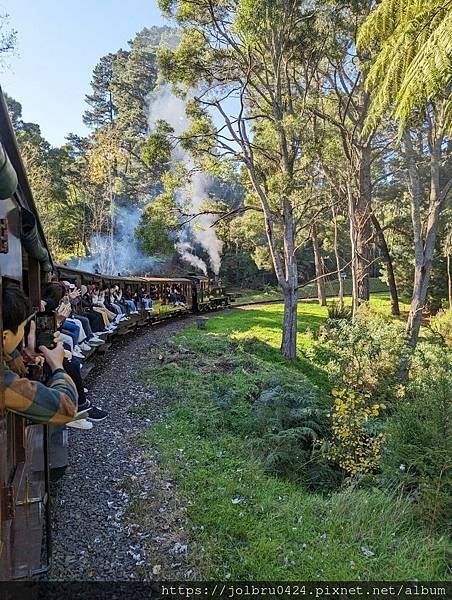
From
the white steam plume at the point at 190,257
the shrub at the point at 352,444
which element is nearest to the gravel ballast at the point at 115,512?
the shrub at the point at 352,444

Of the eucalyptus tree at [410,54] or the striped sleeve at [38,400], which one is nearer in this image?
the striped sleeve at [38,400]

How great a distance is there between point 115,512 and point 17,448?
5.29 feet

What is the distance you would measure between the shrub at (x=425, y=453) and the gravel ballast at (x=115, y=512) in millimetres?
2587

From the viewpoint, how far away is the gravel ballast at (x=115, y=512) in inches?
134

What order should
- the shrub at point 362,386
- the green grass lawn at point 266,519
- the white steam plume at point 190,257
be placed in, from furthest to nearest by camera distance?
the white steam plume at point 190,257 → the shrub at point 362,386 → the green grass lawn at point 266,519

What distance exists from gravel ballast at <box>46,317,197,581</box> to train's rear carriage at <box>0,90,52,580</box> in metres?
0.70

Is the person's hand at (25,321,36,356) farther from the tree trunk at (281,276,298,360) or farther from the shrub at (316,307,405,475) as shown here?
the tree trunk at (281,276,298,360)

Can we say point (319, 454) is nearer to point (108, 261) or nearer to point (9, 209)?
point (9, 209)

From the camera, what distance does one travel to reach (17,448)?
114 inches

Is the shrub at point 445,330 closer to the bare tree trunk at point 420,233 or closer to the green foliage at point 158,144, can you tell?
the bare tree trunk at point 420,233

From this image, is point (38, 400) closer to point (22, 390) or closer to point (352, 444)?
point (22, 390)

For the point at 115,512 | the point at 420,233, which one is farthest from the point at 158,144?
the point at 115,512

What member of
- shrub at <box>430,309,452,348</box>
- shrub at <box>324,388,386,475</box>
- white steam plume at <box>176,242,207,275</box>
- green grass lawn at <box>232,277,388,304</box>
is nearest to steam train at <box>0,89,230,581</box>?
shrub at <box>324,388,386,475</box>

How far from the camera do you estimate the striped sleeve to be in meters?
1.95
